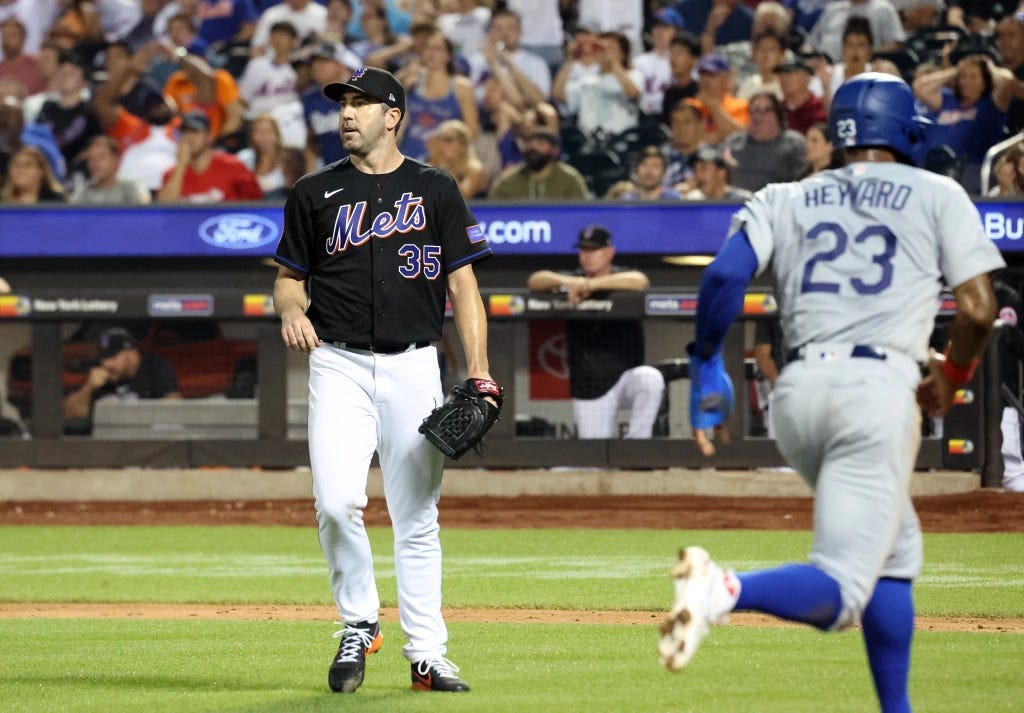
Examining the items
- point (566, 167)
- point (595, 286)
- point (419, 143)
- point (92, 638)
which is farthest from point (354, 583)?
point (419, 143)

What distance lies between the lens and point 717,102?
15.4m

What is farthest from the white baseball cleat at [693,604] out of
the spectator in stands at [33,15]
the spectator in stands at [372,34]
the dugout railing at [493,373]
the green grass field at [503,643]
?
the spectator in stands at [33,15]

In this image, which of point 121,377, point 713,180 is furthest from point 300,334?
point 121,377

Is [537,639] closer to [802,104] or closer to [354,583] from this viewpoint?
[354,583]

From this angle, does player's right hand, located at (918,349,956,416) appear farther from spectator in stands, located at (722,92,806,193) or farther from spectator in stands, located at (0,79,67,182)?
spectator in stands, located at (0,79,67,182)

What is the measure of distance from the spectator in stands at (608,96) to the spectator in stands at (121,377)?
459cm

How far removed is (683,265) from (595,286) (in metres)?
0.81

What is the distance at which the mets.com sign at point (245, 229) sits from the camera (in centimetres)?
1385

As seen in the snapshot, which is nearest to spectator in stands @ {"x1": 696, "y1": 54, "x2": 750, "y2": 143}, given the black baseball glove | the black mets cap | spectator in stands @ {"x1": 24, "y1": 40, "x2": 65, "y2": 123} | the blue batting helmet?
spectator in stands @ {"x1": 24, "y1": 40, "x2": 65, "y2": 123}

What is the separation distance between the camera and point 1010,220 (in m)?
13.3

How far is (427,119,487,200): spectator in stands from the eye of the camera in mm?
14750

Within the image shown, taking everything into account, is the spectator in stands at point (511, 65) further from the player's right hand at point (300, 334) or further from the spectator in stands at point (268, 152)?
the player's right hand at point (300, 334)

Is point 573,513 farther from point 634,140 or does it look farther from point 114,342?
point 114,342

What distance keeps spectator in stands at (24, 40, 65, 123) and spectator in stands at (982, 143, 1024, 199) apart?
379 inches
